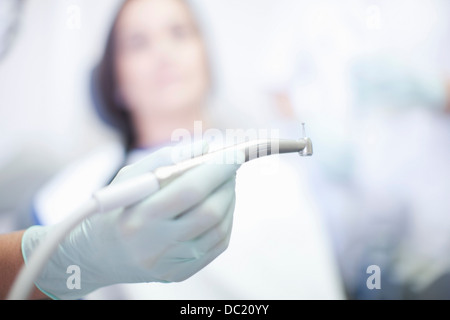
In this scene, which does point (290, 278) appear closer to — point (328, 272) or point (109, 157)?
point (328, 272)

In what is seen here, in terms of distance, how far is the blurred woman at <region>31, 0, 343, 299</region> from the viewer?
2.60 ft

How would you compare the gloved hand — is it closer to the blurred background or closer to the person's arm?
the person's arm

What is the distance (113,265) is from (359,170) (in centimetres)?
57

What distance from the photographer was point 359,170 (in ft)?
2.72

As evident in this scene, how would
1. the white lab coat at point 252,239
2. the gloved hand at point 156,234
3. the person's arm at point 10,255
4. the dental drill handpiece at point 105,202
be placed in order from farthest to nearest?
1. the white lab coat at point 252,239
2. the person's arm at point 10,255
3. the gloved hand at point 156,234
4. the dental drill handpiece at point 105,202

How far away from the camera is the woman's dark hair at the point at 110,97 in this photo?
81 cm

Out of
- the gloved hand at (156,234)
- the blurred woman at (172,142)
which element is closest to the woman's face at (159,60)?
the blurred woman at (172,142)

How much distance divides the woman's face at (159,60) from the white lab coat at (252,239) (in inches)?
5.3

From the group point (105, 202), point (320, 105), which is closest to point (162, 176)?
point (105, 202)

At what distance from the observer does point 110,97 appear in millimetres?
813

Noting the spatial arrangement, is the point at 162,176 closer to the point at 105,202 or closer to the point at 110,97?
the point at 105,202

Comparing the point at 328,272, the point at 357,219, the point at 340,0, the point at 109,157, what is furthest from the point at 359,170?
the point at 109,157

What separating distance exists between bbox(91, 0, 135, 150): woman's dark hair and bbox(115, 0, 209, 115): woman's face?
0.01m

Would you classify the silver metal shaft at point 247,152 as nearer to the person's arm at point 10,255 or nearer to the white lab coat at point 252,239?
the white lab coat at point 252,239
